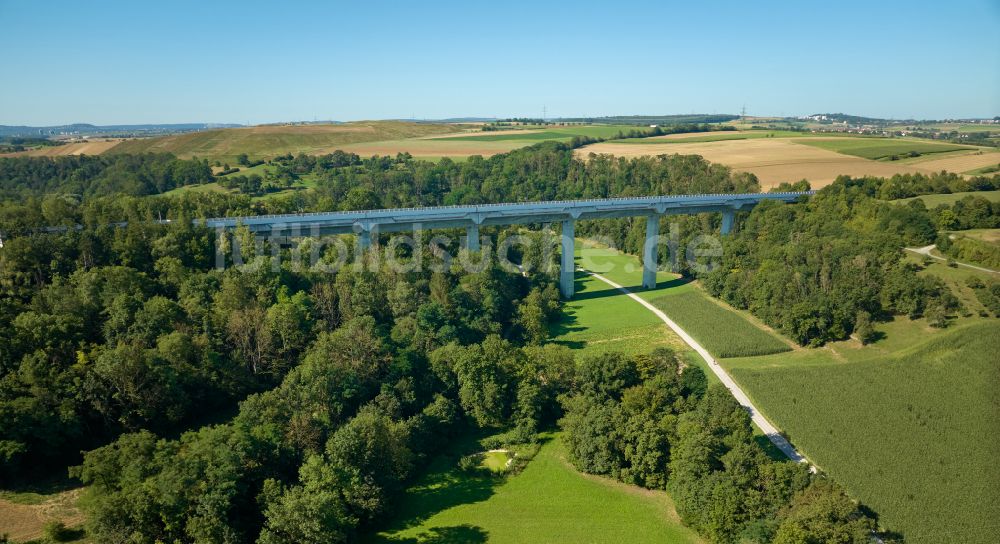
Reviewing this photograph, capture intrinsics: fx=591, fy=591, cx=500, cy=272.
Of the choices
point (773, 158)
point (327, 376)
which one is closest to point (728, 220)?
point (773, 158)

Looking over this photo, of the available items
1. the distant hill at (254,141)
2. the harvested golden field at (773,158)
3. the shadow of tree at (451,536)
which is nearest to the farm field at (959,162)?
the harvested golden field at (773,158)

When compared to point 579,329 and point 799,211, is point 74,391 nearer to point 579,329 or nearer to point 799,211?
point 579,329

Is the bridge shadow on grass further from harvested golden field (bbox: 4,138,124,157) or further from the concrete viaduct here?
harvested golden field (bbox: 4,138,124,157)

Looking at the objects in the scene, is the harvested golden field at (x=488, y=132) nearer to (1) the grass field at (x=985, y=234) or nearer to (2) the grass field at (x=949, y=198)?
(2) the grass field at (x=949, y=198)

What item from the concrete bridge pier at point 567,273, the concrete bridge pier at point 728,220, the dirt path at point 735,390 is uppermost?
the concrete bridge pier at point 728,220

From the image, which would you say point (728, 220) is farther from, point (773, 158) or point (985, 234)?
point (773, 158)

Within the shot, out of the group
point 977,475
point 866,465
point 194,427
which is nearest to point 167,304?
point 194,427
